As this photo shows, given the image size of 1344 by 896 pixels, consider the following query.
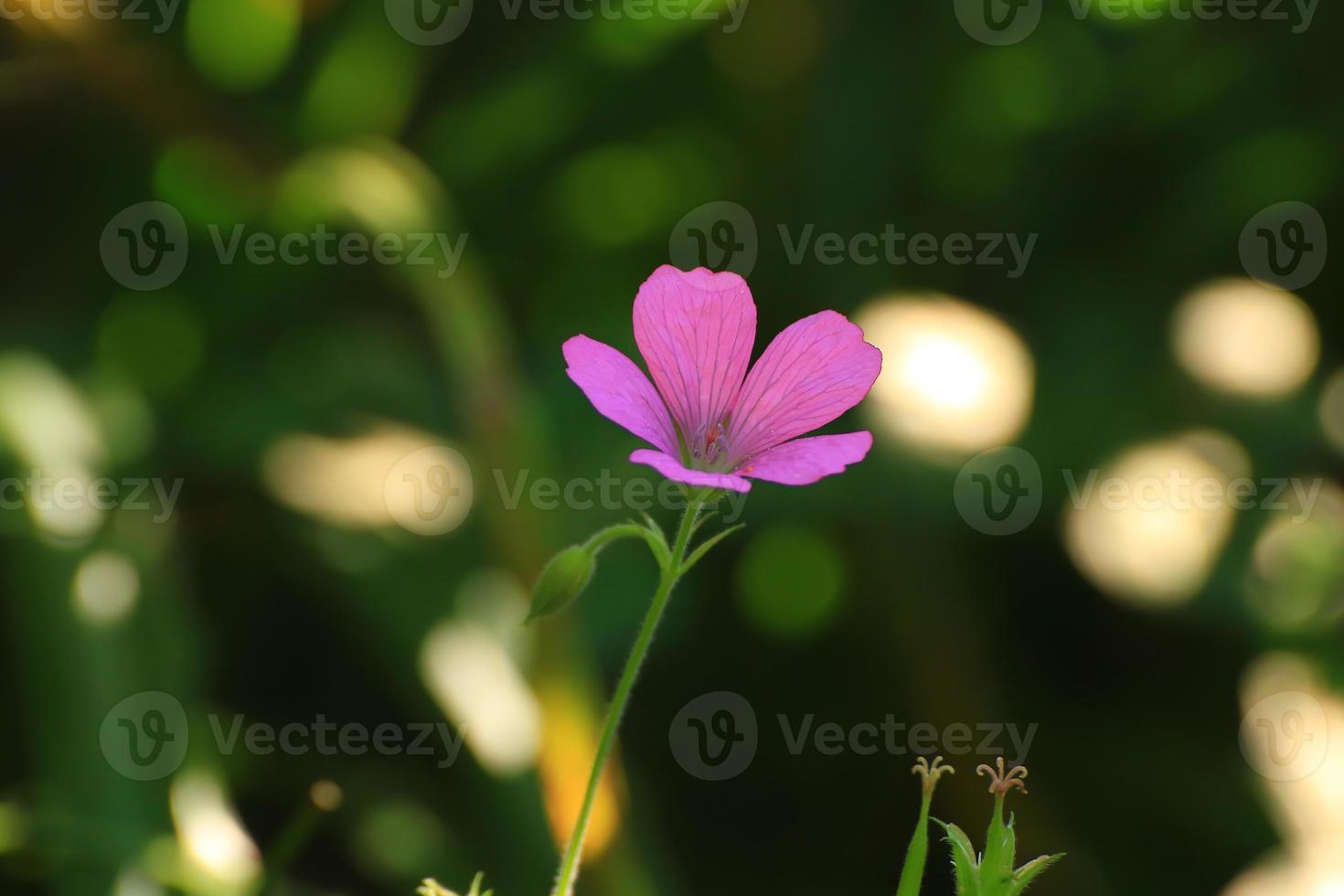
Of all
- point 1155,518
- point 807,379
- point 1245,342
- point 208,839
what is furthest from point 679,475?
point 1245,342

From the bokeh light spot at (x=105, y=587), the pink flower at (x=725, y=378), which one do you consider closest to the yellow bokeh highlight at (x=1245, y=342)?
the pink flower at (x=725, y=378)

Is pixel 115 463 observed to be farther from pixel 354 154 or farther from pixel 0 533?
pixel 354 154

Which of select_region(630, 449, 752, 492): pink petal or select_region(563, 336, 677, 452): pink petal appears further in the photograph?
select_region(563, 336, 677, 452): pink petal

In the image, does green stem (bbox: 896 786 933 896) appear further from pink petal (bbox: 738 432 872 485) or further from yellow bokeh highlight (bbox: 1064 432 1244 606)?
yellow bokeh highlight (bbox: 1064 432 1244 606)

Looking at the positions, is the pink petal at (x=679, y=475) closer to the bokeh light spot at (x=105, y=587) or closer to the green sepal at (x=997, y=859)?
the green sepal at (x=997, y=859)

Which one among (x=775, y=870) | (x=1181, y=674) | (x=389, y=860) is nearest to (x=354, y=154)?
(x=389, y=860)

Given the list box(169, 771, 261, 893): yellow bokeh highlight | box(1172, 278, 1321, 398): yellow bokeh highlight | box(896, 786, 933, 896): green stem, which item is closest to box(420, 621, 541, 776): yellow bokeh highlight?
box(169, 771, 261, 893): yellow bokeh highlight

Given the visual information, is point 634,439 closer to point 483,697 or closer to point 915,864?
point 483,697

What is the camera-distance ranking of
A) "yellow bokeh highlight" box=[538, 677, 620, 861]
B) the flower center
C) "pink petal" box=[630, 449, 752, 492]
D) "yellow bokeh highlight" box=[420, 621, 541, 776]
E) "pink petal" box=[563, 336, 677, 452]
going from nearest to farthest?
1. "pink petal" box=[630, 449, 752, 492]
2. "pink petal" box=[563, 336, 677, 452]
3. the flower center
4. "yellow bokeh highlight" box=[538, 677, 620, 861]
5. "yellow bokeh highlight" box=[420, 621, 541, 776]
